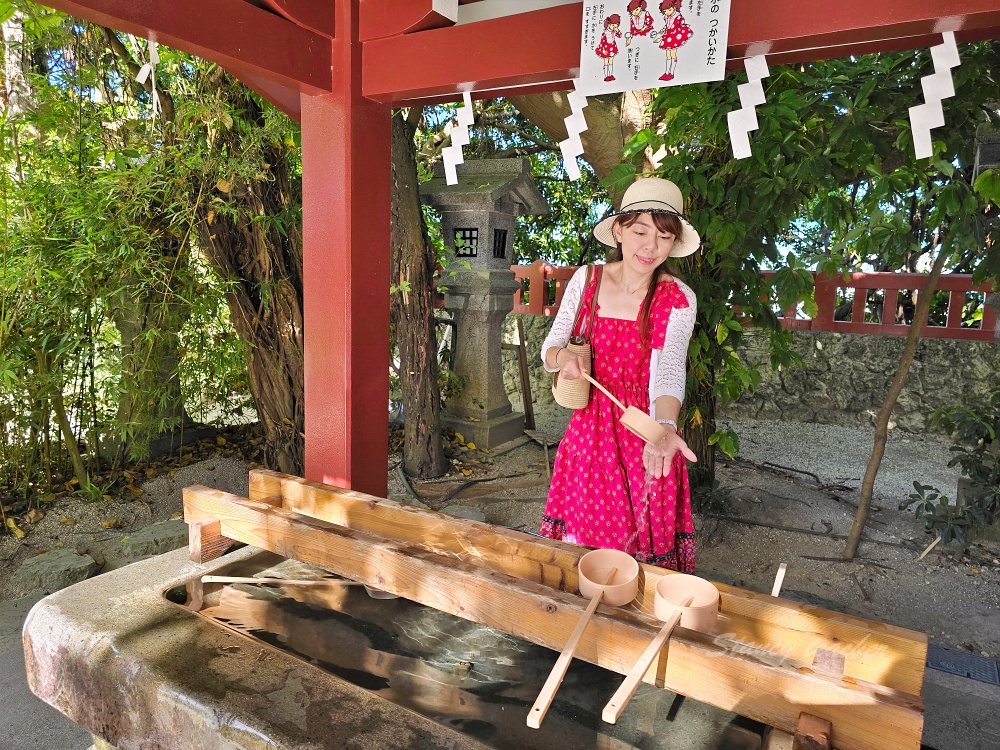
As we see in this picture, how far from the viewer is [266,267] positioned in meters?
4.29

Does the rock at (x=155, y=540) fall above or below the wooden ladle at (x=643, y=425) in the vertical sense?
below

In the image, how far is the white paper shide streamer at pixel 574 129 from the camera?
2.28m

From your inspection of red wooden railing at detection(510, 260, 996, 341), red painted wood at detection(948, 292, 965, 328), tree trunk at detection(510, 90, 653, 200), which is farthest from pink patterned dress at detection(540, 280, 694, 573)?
red painted wood at detection(948, 292, 965, 328)

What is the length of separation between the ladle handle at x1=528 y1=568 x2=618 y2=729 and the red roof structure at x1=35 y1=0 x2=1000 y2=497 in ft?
4.59

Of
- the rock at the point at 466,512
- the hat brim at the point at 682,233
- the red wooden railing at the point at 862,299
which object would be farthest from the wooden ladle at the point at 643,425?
the red wooden railing at the point at 862,299

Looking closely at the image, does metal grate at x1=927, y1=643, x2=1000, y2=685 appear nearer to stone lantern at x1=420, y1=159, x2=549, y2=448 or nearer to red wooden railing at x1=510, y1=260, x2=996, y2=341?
stone lantern at x1=420, y1=159, x2=549, y2=448

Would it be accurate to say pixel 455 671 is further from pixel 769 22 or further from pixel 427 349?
pixel 427 349

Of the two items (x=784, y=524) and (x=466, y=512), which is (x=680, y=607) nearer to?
(x=466, y=512)

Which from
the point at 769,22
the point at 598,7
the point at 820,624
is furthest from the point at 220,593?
the point at 769,22

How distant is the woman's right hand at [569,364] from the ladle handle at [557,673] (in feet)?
2.78

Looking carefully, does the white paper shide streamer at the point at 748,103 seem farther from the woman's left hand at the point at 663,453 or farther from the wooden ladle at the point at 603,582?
the wooden ladle at the point at 603,582

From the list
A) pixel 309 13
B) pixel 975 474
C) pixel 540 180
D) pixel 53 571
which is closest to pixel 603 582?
pixel 309 13

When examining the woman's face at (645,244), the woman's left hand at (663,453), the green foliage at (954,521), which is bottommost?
the green foliage at (954,521)

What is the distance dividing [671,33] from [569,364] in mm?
1089
